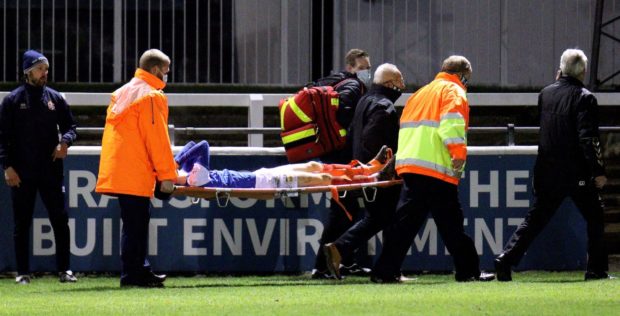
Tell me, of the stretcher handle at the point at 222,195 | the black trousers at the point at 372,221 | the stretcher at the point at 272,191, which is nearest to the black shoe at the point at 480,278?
the black trousers at the point at 372,221

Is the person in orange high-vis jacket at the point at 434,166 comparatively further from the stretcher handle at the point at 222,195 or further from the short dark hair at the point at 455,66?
the stretcher handle at the point at 222,195

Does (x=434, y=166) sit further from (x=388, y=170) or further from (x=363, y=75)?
(x=363, y=75)

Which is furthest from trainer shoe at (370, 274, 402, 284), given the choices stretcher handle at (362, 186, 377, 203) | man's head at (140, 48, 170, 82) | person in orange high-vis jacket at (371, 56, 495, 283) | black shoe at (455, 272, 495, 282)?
man's head at (140, 48, 170, 82)

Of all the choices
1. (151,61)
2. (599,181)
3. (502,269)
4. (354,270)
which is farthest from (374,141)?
(151,61)

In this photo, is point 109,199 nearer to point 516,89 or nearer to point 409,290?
point 409,290

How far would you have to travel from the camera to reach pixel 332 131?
49.3ft

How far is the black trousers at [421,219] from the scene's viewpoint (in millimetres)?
13984

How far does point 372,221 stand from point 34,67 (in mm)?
2978

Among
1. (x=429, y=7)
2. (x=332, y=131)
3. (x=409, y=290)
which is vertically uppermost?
(x=429, y=7)

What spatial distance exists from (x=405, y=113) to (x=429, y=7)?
19.9 feet

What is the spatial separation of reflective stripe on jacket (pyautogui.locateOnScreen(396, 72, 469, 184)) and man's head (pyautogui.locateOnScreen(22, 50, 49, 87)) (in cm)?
301

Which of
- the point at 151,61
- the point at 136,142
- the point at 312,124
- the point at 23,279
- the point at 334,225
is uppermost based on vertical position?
the point at 151,61

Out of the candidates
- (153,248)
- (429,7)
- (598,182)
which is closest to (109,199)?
(153,248)

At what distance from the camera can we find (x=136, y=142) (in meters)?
13.8
